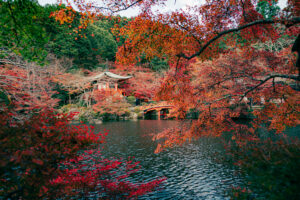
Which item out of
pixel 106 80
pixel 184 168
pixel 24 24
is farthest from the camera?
pixel 106 80

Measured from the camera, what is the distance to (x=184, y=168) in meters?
6.59

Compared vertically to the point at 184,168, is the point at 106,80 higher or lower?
higher

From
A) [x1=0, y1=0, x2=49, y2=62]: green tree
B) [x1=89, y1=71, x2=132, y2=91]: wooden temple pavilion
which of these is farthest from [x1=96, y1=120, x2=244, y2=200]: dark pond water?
[x1=89, y1=71, x2=132, y2=91]: wooden temple pavilion

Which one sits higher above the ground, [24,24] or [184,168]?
[24,24]

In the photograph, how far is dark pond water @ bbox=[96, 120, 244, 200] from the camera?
194 inches

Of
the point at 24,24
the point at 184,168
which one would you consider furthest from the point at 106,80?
the point at 24,24

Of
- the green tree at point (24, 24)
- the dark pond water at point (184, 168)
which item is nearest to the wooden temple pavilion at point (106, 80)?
the dark pond water at point (184, 168)

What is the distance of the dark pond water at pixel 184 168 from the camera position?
4.93 meters

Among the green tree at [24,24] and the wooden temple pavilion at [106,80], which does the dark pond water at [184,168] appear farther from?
the wooden temple pavilion at [106,80]

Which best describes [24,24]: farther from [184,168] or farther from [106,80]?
[106,80]

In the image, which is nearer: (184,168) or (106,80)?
(184,168)


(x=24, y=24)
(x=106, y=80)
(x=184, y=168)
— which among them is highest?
(x=106, y=80)

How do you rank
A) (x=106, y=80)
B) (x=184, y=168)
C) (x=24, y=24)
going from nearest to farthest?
1. (x=24, y=24)
2. (x=184, y=168)
3. (x=106, y=80)

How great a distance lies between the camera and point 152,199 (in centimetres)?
455
